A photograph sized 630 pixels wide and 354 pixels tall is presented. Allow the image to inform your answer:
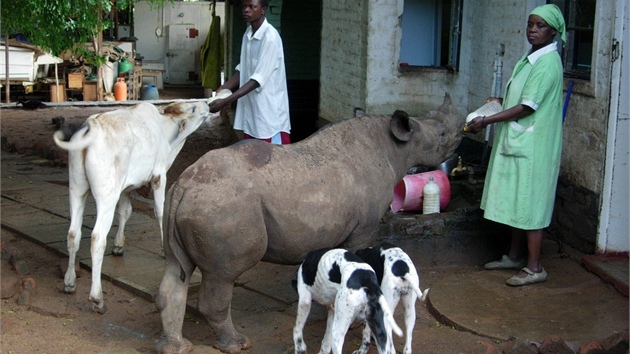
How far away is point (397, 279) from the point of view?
4.59 meters

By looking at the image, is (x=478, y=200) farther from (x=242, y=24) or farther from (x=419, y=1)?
(x=242, y=24)

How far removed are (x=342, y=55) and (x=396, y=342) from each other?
5875 millimetres

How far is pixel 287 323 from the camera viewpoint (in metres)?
5.51

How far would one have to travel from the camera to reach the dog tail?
5.50m

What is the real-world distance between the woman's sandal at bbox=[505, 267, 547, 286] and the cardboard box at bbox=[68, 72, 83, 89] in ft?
50.5

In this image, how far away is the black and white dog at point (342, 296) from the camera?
4301 mm

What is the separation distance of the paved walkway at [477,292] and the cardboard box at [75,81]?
1211 cm

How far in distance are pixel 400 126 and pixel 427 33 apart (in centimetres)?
440

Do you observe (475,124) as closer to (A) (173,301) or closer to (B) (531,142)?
(B) (531,142)

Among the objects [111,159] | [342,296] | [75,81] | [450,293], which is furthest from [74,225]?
[75,81]

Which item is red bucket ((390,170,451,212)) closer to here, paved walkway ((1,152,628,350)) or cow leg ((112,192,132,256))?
paved walkway ((1,152,628,350))

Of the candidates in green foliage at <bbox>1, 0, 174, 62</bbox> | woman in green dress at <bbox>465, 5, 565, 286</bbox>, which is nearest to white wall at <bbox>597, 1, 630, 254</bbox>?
woman in green dress at <bbox>465, 5, 565, 286</bbox>

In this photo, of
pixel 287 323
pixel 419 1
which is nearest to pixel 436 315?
pixel 287 323

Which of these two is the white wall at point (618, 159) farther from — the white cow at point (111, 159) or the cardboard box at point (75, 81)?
the cardboard box at point (75, 81)
